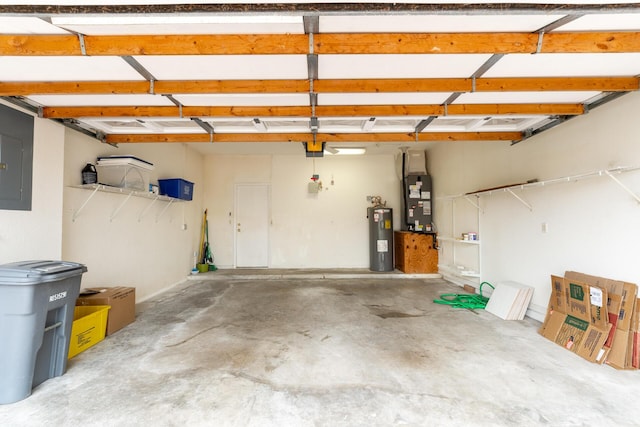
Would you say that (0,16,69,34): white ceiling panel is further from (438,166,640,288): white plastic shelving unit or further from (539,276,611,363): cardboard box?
(539,276,611,363): cardboard box

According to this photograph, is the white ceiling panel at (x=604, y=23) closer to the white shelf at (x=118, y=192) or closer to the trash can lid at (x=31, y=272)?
the trash can lid at (x=31, y=272)

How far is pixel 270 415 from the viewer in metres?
1.75

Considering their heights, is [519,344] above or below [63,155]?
below

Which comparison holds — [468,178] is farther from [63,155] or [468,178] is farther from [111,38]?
[63,155]

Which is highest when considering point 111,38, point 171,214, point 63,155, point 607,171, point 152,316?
point 111,38

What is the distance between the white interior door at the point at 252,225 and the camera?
22.2 ft

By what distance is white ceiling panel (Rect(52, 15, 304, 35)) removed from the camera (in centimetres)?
155

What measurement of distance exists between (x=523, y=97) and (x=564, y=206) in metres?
1.36

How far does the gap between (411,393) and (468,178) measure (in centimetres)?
408

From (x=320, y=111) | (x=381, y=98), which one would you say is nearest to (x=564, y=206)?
(x=381, y=98)

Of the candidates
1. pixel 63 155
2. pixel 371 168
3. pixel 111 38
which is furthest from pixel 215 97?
pixel 371 168

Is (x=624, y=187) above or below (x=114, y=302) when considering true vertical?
above

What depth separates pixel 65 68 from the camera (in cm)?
208

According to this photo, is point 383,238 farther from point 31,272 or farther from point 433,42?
point 31,272
